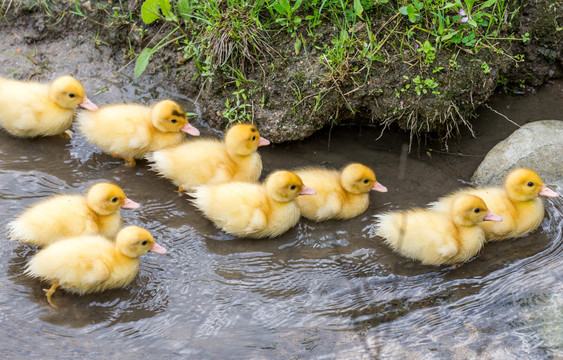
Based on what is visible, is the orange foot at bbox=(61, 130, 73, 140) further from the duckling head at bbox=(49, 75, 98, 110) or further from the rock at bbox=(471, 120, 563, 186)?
the rock at bbox=(471, 120, 563, 186)

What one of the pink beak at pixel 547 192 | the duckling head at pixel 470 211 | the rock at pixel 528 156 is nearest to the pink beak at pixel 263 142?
the duckling head at pixel 470 211

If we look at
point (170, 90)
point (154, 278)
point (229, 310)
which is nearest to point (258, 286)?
point (229, 310)

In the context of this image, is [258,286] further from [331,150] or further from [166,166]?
[331,150]

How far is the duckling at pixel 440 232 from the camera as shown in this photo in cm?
423

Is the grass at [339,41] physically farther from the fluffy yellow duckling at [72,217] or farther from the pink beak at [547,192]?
the fluffy yellow duckling at [72,217]

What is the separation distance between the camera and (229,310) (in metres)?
3.89

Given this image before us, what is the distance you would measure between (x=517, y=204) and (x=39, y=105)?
145 inches


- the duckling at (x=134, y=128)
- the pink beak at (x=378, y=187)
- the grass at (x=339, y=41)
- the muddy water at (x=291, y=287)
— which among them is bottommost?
the muddy water at (x=291, y=287)

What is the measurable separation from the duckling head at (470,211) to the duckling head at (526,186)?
11.5 inches

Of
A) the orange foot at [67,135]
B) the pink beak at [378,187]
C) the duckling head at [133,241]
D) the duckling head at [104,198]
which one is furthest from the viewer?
the orange foot at [67,135]

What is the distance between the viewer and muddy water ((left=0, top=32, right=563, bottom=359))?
3641mm

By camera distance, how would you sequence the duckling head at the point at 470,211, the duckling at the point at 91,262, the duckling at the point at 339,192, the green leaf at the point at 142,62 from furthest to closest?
the green leaf at the point at 142,62
the duckling at the point at 339,192
the duckling head at the point at 470,211
the duckling at the point at 91,262

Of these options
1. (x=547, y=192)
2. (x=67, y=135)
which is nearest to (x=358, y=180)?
(x=547, y=192)

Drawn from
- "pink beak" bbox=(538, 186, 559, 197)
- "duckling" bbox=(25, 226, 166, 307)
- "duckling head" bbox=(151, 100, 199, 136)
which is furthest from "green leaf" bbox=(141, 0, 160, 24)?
"pink beak" bbox=(538, 186, 559, 197)
